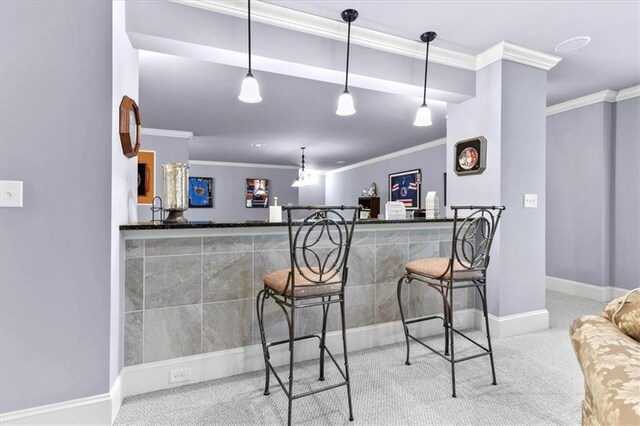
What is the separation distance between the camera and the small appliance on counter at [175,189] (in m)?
1.97

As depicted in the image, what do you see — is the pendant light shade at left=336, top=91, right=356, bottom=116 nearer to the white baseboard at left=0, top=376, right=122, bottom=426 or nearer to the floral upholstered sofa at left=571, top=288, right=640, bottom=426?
the floral upholstered sofa at left=571, top=288, right=640, bottom=426

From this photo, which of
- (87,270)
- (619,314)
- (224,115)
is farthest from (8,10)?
(224,115)

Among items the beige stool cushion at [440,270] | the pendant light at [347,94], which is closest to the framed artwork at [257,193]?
the pendant light at [347,94]

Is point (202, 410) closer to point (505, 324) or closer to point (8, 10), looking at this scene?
point (8, 10)

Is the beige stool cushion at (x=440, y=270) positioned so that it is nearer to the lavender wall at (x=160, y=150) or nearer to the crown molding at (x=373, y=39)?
the crown molding at (x=373, y=39)

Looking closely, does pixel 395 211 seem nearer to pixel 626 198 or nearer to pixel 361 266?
pixel 361 266

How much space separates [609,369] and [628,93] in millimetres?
4228

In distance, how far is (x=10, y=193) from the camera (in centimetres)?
148

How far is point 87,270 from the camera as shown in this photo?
1.59 metres

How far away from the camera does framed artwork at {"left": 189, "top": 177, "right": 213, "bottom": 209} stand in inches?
330

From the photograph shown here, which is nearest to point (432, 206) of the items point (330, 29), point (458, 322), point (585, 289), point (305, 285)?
point (458, 322)

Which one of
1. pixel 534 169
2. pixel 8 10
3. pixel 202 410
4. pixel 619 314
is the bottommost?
pixel 202 410

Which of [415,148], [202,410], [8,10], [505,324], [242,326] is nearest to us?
[8,10]

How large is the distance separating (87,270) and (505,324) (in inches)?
117
